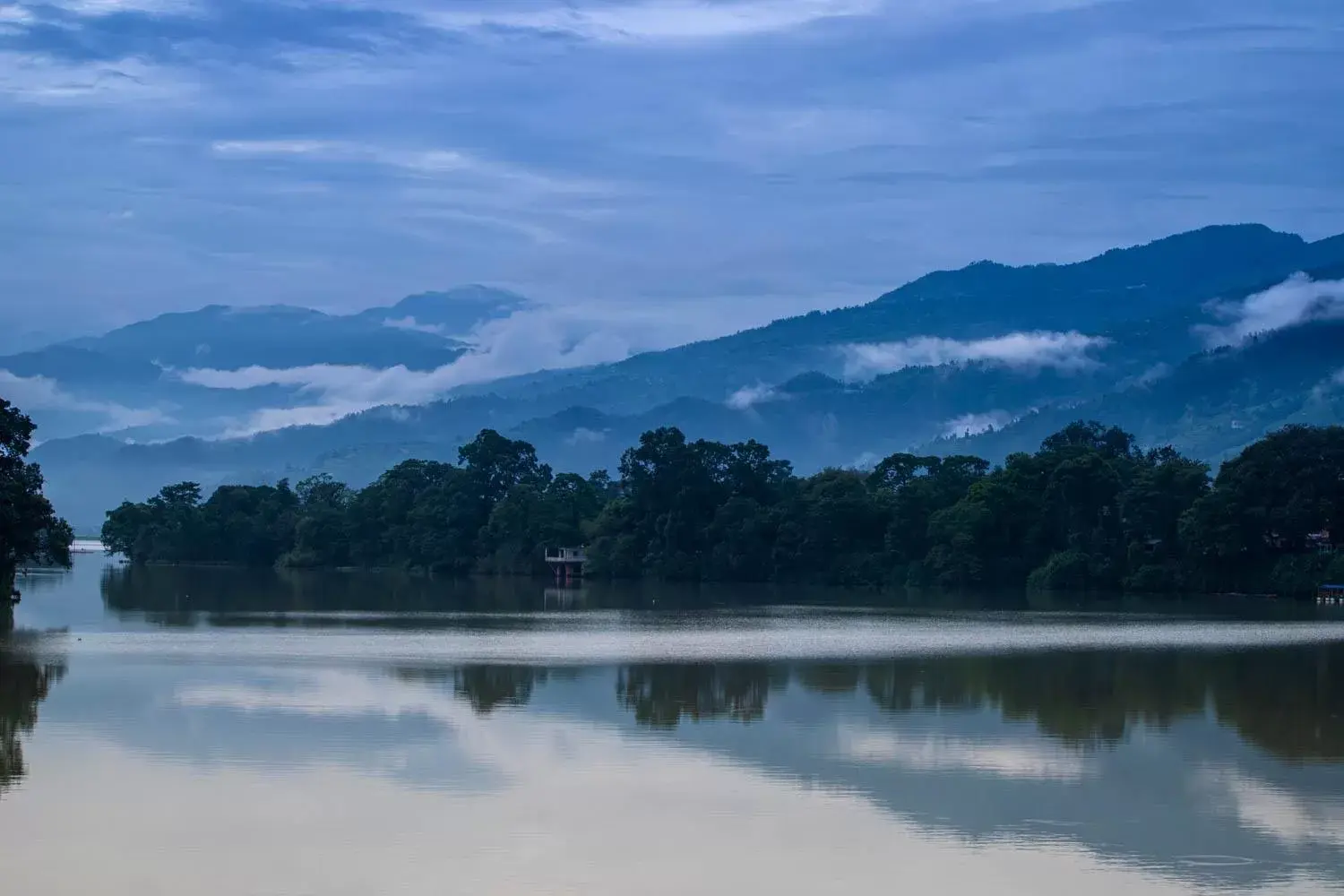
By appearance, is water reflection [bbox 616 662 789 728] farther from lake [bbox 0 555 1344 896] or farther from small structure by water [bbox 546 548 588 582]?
small structure by water [bbox 546 548 588 582]

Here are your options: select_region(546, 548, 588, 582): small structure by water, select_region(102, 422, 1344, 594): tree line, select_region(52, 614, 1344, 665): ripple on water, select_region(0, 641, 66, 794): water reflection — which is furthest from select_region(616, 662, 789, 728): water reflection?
select_region(546, 548, 588, 582): small structure by water

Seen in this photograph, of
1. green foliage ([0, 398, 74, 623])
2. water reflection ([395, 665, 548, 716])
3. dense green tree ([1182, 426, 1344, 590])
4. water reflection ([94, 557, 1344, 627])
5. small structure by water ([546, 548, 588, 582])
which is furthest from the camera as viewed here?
small structure by water ([546, 548, 588, 582])

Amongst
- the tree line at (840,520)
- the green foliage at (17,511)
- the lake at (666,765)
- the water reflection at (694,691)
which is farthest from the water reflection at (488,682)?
the tree line at (840,520)

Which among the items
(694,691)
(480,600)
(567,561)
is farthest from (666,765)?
(567,561)

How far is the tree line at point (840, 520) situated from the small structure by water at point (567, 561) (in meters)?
0.65

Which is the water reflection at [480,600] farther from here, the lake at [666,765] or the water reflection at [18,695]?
the water reflection at [18,695]

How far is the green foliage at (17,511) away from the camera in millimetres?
44000

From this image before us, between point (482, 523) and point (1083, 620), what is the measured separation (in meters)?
56.2

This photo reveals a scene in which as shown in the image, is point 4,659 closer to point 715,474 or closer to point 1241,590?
point 1241,590

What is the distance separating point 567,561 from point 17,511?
5443 centimetres

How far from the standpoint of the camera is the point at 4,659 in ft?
112

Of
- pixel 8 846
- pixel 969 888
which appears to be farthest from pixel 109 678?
pixel 969 888

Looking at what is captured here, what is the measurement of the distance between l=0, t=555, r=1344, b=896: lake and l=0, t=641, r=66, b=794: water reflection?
0.10 metres

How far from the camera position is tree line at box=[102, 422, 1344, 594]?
233 feet
